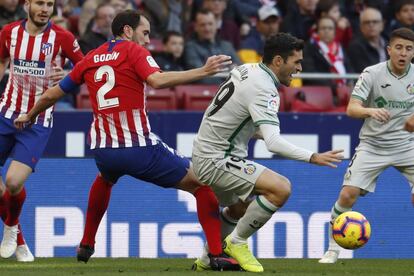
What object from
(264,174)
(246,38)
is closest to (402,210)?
(264,174)

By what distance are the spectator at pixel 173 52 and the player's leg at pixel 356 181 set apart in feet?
14.4

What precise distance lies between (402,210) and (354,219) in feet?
8.98

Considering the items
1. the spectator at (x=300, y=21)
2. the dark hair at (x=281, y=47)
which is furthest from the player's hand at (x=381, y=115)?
the spectator at (x=300, y=21)

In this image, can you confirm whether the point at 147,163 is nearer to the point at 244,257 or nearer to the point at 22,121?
the point at 244,257

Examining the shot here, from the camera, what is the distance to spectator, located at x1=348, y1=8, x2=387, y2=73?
52.0ft

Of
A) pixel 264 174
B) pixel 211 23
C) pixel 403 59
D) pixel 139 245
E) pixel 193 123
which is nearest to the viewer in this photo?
pixel 264 174

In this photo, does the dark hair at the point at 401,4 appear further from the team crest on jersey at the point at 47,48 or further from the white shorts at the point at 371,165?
the team crest on jersey at the point at 47,48

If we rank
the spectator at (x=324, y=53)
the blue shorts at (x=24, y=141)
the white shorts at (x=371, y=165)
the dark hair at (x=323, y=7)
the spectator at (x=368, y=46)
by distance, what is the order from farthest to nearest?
the dark hair at (x=323, y=7)
the spectator at (x=368, y=46)
the spectator at (x=324, y=53)
the white shorts at (x=371, y=165)
the blue shorts at (x=24, y=141)

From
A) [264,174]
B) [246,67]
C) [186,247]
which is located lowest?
[186,247]

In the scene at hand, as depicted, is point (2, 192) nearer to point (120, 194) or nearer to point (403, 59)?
point (120, 194)

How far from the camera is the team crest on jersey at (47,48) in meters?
11.0

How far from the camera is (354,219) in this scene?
401 inches

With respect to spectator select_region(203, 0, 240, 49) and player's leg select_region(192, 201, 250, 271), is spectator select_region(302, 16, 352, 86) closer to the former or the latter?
spectator select_region(203, 0, 240, 49)

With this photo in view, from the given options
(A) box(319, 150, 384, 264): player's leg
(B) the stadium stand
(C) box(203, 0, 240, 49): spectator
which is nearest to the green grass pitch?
(A) box(319, 150, 384, 264): player's leg
